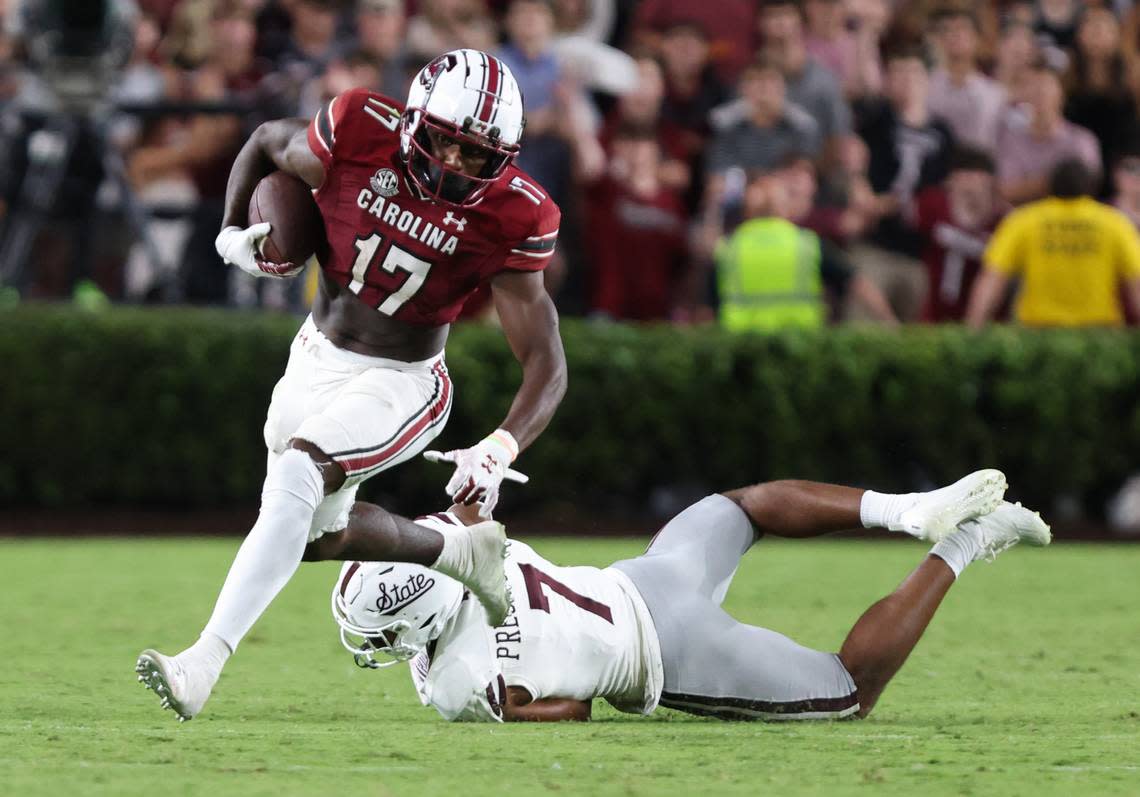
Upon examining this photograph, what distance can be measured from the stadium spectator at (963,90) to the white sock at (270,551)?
8376 millimetres

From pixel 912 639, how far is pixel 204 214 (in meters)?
7.25

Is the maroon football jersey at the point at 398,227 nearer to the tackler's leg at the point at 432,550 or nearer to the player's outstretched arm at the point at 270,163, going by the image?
the player's outstretched arm at the point at 270,163

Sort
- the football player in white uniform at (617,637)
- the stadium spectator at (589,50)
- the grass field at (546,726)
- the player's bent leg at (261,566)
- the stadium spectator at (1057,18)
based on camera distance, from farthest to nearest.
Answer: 1. the stadium spectator at (1057,18)
2. the stadium spectator at (589,50)
3. the football player in white uniform at (617,637)
4. the player's bent leg at (261,566)
5. the grass field at (546,726)

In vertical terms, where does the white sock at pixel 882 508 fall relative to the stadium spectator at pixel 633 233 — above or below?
above

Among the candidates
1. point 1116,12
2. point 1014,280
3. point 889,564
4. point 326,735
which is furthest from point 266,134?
point 1116,12

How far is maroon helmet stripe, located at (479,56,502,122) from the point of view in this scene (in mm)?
5383

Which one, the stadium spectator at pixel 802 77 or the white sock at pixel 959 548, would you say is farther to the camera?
the stadium spectator at pixel 802 77

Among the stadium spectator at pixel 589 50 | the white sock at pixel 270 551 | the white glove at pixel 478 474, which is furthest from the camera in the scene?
the stadium spectator at pixel 589 50

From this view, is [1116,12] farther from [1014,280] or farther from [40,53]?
[40,53]

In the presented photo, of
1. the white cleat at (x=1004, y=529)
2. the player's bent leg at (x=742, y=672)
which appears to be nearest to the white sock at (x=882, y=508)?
the white cleat at (x=1004, y=529)

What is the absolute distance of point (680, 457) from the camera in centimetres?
1125

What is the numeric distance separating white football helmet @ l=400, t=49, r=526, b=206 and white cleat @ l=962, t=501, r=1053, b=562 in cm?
177

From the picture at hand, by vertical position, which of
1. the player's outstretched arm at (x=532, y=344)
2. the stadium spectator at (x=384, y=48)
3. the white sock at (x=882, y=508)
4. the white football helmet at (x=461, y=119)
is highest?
the white football helmet at (x=461, y=119)

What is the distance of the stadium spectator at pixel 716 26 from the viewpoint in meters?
12.9
